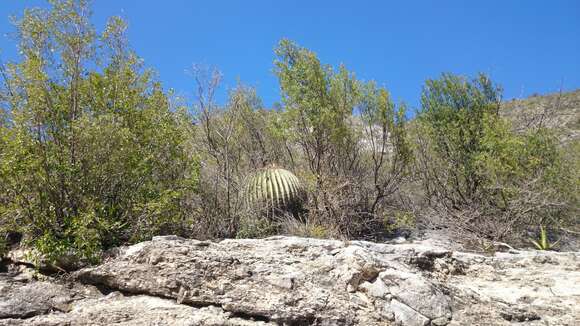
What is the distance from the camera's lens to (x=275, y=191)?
8.60 m

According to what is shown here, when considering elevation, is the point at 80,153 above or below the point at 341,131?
below

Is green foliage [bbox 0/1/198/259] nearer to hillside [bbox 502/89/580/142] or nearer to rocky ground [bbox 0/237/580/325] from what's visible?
rocky ground [bbox 0/237/580/325]

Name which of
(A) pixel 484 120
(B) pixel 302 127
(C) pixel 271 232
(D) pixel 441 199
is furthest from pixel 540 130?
(C) pixel 271 232

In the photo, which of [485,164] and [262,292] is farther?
[485,164]

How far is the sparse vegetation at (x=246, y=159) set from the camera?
15.3ft

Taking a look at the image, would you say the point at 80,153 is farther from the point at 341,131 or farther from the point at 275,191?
the point at 341,131

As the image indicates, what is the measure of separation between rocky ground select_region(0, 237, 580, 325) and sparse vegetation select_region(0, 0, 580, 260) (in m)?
0.62

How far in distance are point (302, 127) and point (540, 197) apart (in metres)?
5.12

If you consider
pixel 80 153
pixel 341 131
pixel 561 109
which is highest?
pixel 561 109

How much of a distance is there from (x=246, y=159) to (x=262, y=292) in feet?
30.0

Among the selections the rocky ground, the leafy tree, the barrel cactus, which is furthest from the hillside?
the rocky ground

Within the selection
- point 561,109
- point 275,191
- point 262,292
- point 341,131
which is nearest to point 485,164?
point 341,131

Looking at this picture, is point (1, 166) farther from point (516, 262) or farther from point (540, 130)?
point (540, 130)

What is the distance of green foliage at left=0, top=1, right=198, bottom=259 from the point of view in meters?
4.40
